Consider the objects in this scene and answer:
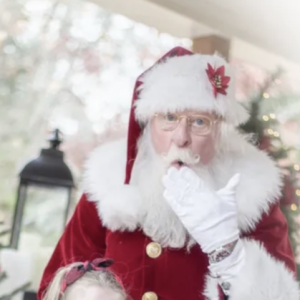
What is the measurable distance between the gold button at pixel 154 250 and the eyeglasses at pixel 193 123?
24cm

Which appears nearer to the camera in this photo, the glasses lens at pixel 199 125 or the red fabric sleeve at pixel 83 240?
the glasses lens at pixel 199 125

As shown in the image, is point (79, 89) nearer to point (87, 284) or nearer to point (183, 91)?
point (183, 91)

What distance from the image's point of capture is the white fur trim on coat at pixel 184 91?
1.17 m

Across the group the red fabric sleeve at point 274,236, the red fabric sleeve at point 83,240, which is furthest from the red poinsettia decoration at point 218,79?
the red fabric sleeve at point 83,240

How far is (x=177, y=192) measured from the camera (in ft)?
3.53

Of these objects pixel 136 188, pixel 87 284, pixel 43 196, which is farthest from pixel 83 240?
pixel 43 196

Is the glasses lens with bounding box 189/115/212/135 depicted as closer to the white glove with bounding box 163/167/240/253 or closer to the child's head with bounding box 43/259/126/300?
the white glove with bounding box 163/167/240/253

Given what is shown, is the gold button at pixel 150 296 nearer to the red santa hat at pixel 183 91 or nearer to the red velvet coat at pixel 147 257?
the red velvet coat at pixel 147 257

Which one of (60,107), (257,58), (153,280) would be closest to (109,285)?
(153,280)

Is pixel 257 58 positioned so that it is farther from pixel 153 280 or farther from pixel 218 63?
pixel 153 280

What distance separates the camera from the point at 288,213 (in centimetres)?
160

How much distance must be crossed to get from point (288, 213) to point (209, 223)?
2.09 ft

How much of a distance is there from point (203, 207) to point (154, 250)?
0.60 feet

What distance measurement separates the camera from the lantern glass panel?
1.63 m
